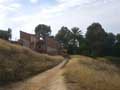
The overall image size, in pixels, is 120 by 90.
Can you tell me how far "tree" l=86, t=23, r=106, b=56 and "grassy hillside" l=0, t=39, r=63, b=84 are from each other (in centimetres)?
4882

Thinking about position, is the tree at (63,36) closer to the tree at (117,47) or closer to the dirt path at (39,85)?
the tree at (117,47)

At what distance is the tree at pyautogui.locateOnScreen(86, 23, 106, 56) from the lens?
273 ft

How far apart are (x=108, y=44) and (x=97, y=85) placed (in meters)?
64.0

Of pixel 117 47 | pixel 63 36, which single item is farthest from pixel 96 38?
pixel 63 36

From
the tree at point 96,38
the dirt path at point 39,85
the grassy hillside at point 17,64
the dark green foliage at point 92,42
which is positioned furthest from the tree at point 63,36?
the dirt path at point 39,85

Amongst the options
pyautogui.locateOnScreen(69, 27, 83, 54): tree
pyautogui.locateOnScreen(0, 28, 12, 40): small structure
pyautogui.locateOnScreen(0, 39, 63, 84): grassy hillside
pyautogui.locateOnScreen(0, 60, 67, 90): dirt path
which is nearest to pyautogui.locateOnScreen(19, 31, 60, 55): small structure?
pyautogui.locateOnScreen(0, 28, 12, 40): small structure

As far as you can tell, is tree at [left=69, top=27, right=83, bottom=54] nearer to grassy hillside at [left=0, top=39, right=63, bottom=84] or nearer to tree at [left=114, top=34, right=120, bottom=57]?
tree at [left=114, top=34, right=120, bottom=57]

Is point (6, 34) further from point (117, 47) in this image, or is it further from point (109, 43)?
point (117, 47)

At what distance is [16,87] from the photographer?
76.1 ft

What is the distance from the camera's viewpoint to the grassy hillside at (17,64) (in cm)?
2552

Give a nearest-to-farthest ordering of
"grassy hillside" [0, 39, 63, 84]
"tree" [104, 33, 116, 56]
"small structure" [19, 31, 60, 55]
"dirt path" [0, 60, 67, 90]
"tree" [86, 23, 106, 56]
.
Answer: "dirt path" [0, 60, 67, 90] → "grassy hillside" [0, 39, 63, 84] → "small structure" [19, 31, 60, 55] → "tree" [86, 23, 106, 56] → "tree" [104, 33, 116, 56]

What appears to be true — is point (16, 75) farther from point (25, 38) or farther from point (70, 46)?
point (70, 46)

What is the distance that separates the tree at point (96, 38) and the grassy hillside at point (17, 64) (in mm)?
48824

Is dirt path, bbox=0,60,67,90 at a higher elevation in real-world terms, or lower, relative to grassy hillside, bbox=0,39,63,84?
lower
